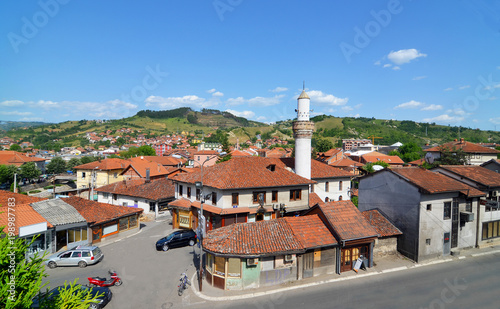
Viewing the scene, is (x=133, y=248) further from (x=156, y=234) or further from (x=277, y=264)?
(x=277, y=264)

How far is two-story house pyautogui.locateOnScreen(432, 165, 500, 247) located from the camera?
25866 mm

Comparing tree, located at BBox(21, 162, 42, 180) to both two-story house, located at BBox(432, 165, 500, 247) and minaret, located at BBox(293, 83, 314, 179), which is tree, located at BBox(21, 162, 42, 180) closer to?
minaret, located at BBox(293, 83, 314, 179)

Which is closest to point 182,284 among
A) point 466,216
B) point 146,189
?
point 466,216

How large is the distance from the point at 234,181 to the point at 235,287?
10.8m

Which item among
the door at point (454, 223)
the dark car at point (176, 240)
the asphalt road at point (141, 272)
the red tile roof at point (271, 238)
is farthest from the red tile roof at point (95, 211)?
the door at point (454, 223)

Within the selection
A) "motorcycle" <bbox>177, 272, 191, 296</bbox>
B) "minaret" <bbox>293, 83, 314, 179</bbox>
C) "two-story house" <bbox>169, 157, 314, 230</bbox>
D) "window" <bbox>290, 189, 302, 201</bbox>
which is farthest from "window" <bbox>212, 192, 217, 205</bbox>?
"minaret" <bbox>293, 83, 314, 179</bbox>

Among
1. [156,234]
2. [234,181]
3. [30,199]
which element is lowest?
[156,234]

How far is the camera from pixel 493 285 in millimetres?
18750

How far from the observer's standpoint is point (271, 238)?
1927 centimetres

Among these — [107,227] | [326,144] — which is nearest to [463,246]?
[107,227]

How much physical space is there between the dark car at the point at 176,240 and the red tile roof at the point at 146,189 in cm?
1366

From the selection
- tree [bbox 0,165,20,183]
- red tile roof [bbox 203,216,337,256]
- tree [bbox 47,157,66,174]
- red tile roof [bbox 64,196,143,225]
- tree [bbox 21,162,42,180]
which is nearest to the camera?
red tile roof [bbox 203,216,337,256]

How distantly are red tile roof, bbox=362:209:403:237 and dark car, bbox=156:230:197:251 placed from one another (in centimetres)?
1688

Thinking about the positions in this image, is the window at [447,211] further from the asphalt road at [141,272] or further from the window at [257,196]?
the asphalt road at [141,272]
